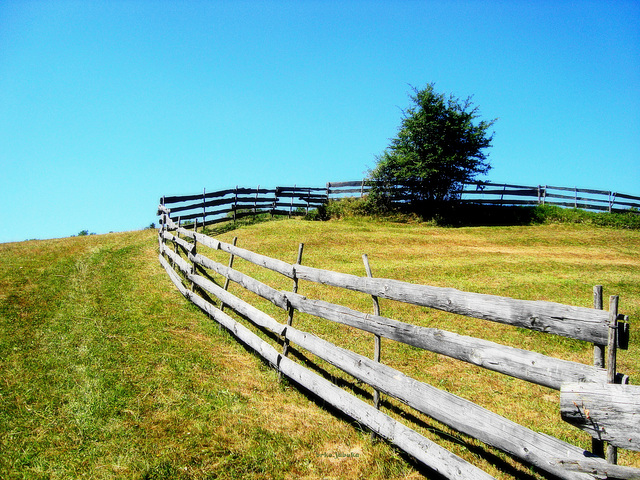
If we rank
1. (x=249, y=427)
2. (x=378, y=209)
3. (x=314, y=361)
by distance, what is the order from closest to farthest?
1. (x=249, y=427)
2. (x=314, y=361)
3. (x=378, y=209)

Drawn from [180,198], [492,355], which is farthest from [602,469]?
[180,198]

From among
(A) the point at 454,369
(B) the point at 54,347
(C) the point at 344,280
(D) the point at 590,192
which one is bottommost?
(A) the point at 454,369

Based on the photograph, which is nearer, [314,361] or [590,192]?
[314,361]

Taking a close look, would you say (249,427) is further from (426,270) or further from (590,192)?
(590,192)

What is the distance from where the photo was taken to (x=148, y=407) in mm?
5664

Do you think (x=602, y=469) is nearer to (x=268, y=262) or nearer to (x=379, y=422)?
(x=379, y=422)

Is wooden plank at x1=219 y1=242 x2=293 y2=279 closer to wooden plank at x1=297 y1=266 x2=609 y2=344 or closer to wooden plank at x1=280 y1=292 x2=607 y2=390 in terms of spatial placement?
wooden plank at x1=280 y1=292 x2=607 y2=390

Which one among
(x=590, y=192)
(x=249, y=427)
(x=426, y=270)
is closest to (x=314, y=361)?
(x=249, y=427)

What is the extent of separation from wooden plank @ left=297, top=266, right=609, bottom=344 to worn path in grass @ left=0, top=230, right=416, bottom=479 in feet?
6.20

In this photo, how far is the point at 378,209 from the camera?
2958 cm

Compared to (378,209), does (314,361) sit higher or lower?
lower

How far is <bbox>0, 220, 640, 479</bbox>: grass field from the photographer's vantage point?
4668mm

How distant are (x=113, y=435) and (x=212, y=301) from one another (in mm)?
5962

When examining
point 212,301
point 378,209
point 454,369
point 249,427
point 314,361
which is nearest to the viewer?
point 249,427
